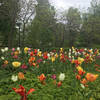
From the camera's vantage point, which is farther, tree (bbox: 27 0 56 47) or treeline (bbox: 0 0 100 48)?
tree (bbox: 27 0 56 47)

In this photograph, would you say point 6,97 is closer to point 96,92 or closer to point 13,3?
point 96,92

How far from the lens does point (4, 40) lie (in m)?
17.6

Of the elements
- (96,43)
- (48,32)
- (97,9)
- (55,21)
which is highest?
(97,9)

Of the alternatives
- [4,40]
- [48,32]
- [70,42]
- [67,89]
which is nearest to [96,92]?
[67,89]

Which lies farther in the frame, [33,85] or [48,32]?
[48,32]

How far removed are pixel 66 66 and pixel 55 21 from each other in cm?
1783

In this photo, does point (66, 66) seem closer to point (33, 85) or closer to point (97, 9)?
point (33, 85)

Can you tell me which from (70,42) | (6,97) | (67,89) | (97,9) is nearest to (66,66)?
(67,89)

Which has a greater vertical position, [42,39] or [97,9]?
[97,9]

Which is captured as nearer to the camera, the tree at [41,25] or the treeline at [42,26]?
the treeline at [42,26]

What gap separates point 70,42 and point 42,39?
9.24 meters

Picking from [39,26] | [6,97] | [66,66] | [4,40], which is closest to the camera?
[6,97]

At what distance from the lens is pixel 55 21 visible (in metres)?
21.4

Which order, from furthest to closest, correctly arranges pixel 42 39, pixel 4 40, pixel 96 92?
pixel 42 39
pixel 4 40
pixel 96 92
